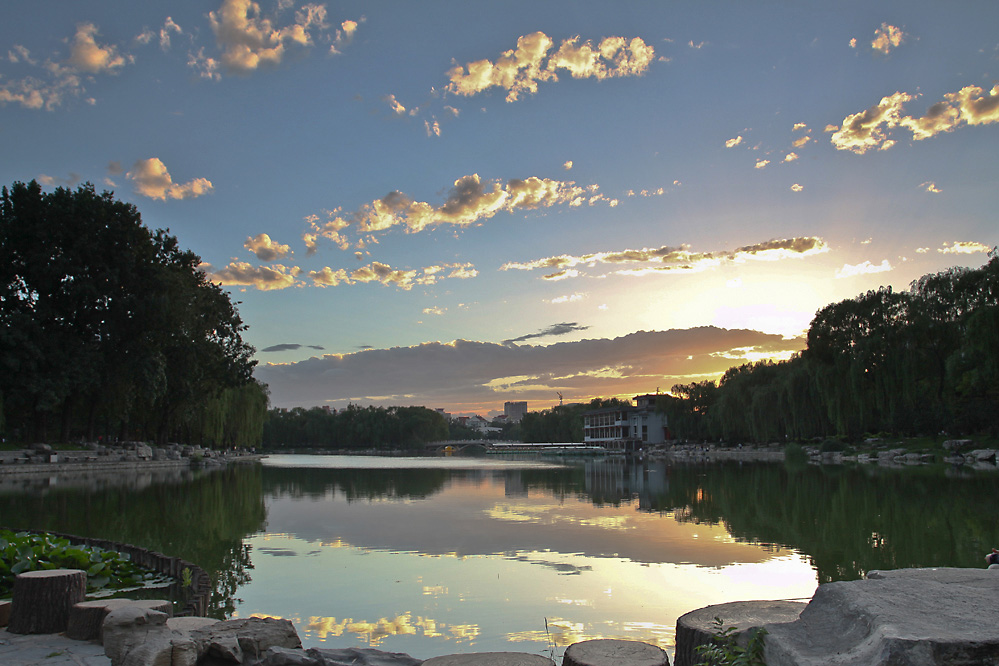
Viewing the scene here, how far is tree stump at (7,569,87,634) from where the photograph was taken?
4938 mm

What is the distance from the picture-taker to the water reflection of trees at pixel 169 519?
8.52m

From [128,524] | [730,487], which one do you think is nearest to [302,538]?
[128,524]

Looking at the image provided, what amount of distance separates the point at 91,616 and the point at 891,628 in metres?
4.99

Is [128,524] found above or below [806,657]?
below

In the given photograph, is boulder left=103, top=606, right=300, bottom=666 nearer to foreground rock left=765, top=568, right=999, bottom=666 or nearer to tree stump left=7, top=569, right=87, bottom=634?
tree stump left=7, top=569, right=87, bottom=634

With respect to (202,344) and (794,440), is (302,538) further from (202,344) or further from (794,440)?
(794,440)

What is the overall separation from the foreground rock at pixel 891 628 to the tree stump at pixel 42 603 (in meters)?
4.94

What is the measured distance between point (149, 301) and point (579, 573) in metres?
27.6

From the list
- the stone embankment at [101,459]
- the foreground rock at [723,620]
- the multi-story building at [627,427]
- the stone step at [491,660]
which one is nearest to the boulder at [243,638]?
the stone step at [491,660]

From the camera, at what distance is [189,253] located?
38.8 metres

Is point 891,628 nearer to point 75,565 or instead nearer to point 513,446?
point 75,565

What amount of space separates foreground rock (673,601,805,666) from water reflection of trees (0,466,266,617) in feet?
14.5

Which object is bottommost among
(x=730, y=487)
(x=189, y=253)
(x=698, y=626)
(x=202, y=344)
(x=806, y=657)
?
(x=730, y=487)

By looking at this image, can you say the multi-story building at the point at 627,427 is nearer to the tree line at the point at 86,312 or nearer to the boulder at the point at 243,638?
the tree line at the point at 86,312
